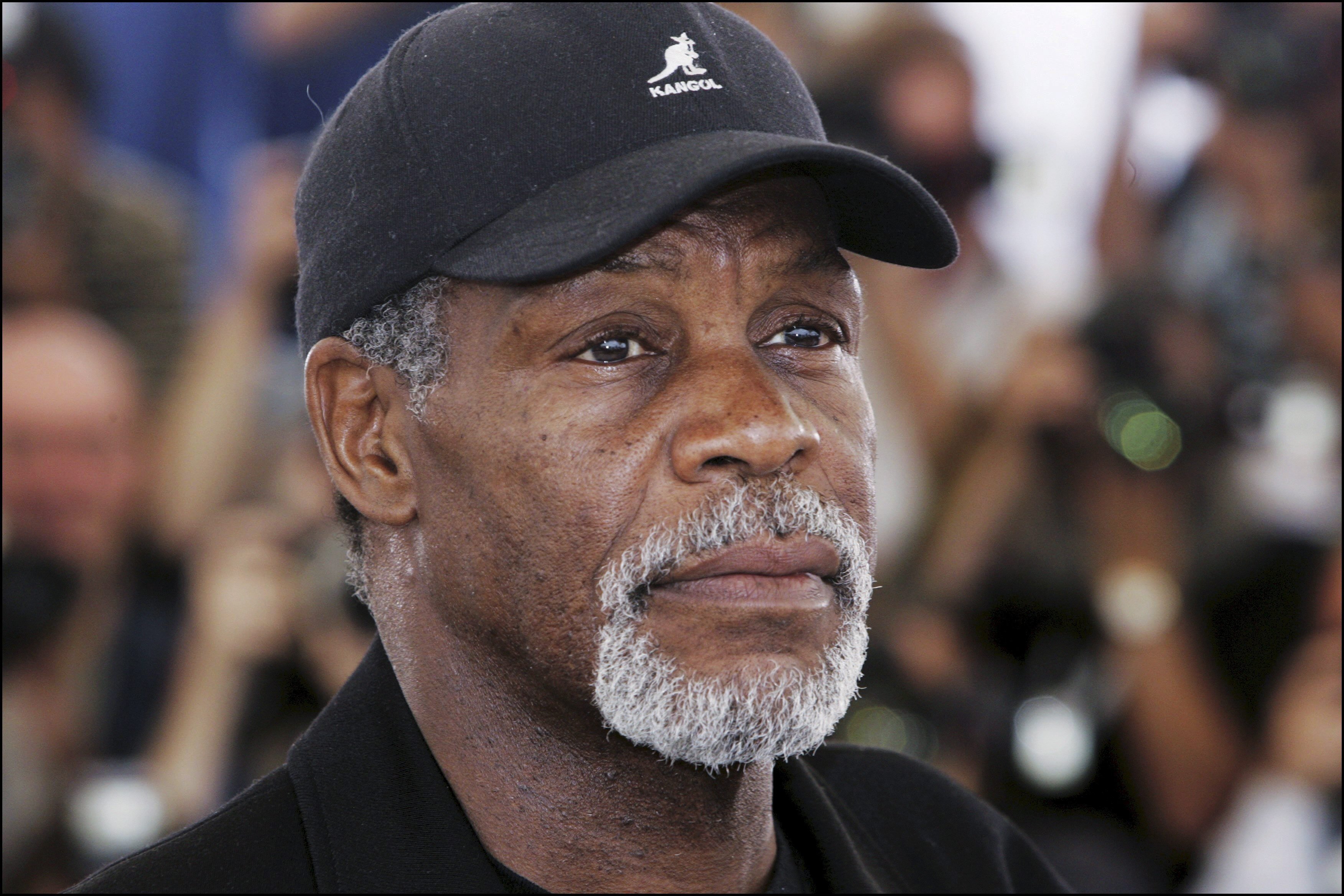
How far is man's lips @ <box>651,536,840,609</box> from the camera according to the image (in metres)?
1.67

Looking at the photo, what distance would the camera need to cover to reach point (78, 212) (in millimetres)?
3803

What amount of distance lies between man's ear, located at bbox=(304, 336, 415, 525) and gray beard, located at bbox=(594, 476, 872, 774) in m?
0.37

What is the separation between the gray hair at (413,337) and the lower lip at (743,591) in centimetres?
43

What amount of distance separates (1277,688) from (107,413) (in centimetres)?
334

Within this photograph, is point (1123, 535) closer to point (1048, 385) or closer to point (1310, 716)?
point (1048, 385)

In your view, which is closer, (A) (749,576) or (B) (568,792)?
(A) (749,576)

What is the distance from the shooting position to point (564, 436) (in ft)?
5.67

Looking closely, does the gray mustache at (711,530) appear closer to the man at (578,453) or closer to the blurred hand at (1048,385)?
the man at (578,453)

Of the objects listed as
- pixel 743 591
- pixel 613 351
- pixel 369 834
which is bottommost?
pixel 369 834

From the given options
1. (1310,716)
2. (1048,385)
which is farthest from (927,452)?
(1310,716)

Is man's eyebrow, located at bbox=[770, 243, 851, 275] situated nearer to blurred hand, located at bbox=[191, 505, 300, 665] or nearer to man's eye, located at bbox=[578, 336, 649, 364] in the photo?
man's eye, located at bbox=[578, 336, 649, 364]

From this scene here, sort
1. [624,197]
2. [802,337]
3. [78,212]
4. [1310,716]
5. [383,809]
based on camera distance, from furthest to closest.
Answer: [78,212]
[1310,716]
[802,337]
[383,809]
[624,197]

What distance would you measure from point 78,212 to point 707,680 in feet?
9.54

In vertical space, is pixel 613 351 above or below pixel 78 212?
below
